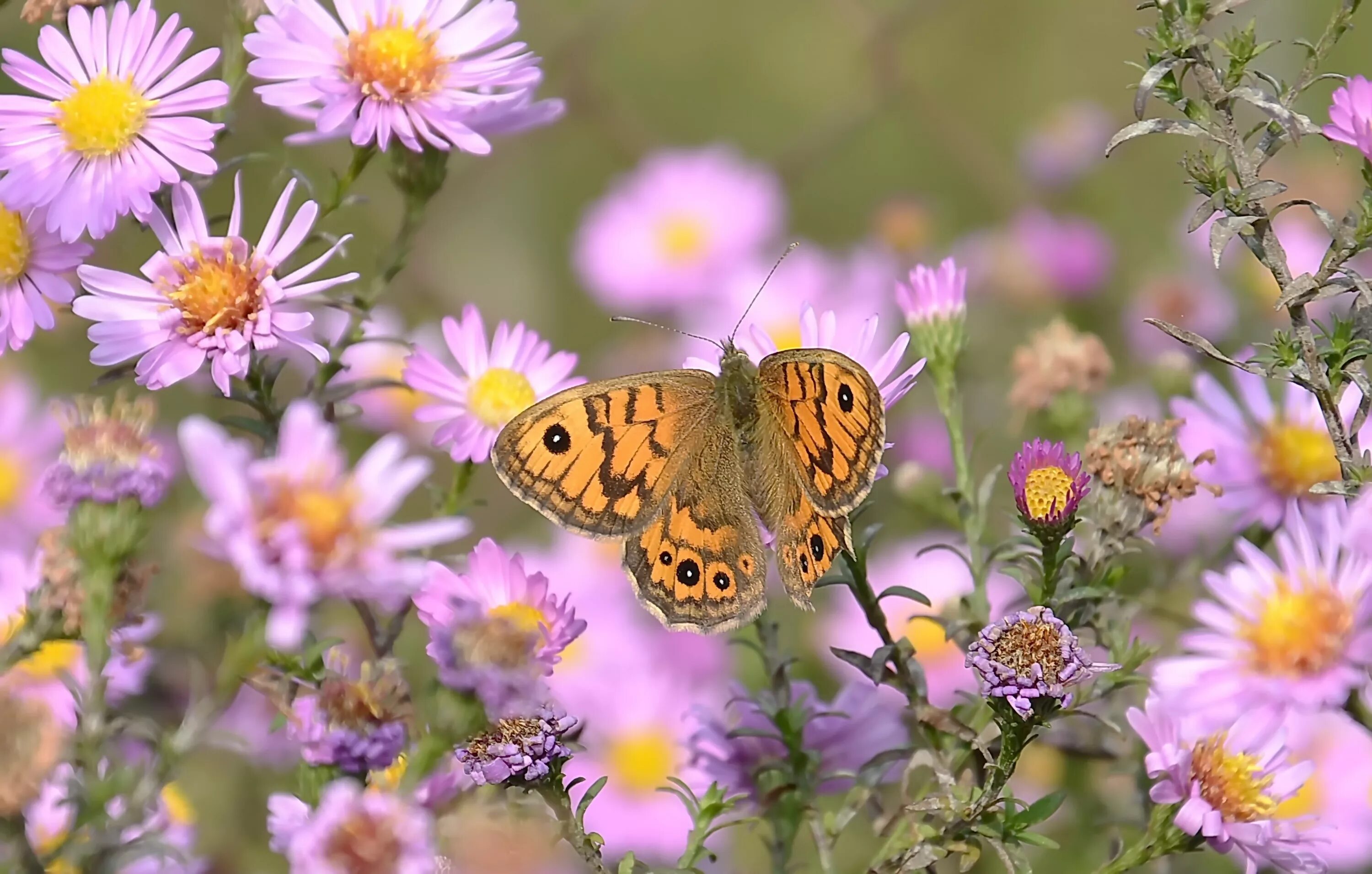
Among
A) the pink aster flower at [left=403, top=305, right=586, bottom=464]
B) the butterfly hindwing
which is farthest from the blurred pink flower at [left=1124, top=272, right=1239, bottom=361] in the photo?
the pink aster flower at [left=403, top=305, right=586, bottom=464]

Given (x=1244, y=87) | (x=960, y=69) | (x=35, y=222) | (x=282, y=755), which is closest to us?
(x=1244, y=87)

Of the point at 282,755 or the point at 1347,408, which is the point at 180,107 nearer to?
the point at 282,755

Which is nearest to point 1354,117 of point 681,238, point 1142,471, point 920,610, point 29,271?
point 1142,471

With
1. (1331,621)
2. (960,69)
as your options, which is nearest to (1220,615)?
(1331,621)

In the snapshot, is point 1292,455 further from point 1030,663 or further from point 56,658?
point 56,658

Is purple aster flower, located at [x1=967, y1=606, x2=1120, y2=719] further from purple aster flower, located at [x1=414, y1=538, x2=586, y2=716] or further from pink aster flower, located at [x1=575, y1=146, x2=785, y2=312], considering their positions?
pink aster flower, located at [x1=575, y1=146, x2=785, y2=312]
